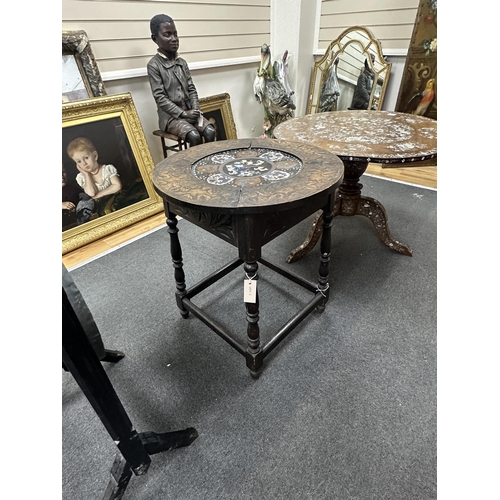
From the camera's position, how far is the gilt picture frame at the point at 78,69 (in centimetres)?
197

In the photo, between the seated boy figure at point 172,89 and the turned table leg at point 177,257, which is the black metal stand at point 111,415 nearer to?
the turned table leg at point 177,257

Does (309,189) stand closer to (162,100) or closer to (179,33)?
(162,100)

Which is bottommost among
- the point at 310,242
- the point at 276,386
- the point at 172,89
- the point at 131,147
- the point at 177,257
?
the point at 276,386

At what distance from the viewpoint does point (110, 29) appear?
2172 millimetres

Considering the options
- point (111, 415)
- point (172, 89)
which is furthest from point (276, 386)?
point (172, 89)

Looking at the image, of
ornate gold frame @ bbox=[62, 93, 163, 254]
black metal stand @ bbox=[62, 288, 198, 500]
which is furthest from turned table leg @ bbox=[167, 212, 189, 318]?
ornate gold frame @ bbox=[62, 93, 163, 254]

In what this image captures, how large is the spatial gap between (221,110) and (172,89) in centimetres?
78

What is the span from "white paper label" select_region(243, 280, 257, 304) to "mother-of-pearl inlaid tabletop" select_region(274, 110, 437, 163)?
74 centimetres

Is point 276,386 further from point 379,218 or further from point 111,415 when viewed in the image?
point 379,218

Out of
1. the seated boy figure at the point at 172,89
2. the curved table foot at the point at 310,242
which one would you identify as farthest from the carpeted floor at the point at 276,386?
the seated boy figure at the point at 172,89

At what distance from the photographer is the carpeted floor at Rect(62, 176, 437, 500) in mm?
959

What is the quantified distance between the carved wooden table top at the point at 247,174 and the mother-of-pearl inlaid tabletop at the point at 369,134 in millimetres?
255

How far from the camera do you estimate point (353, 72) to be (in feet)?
10.4

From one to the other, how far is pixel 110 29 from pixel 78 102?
0.64 meters
